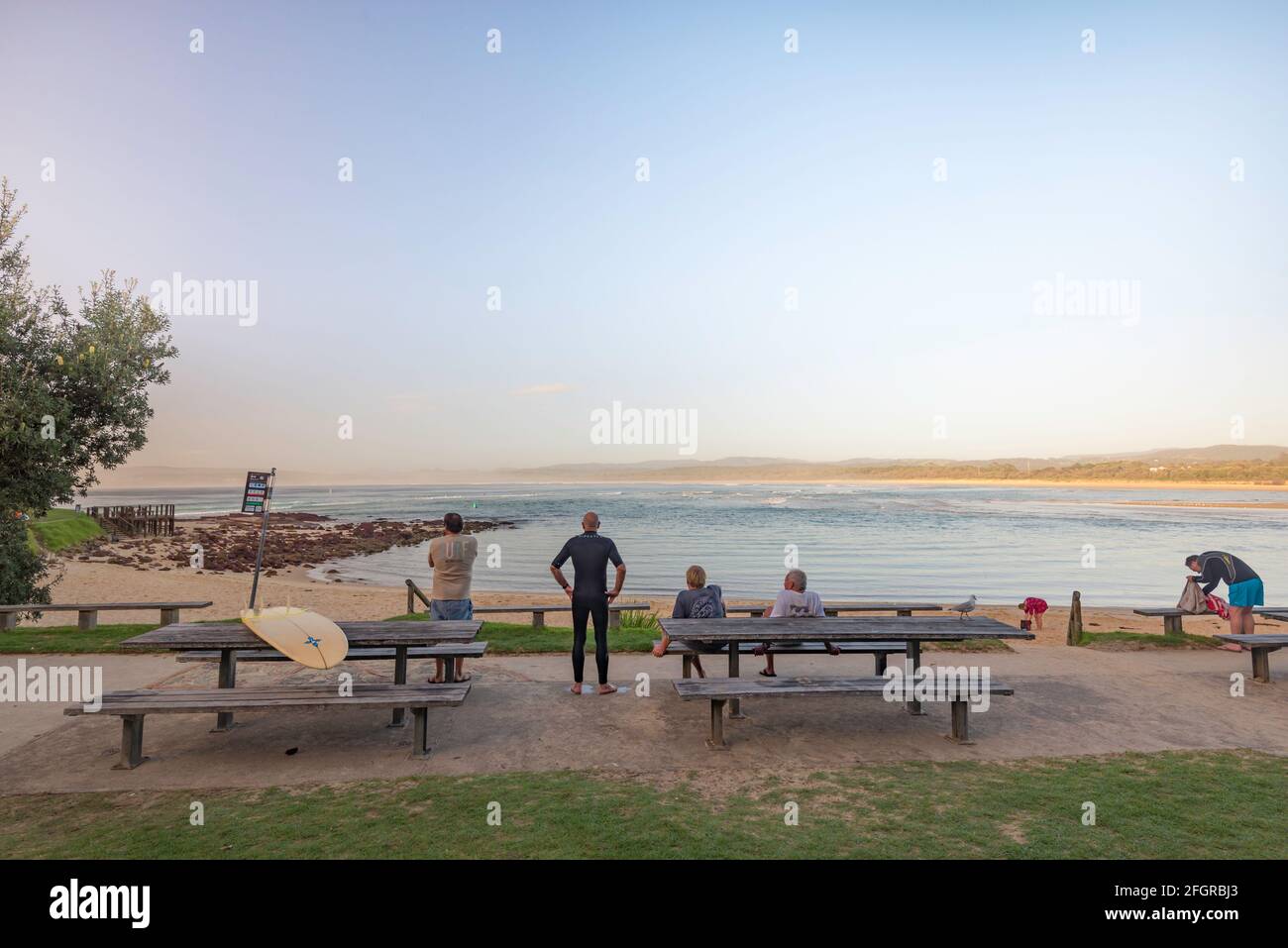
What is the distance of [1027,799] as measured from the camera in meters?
4.66

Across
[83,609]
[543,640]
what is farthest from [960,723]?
[83,609]

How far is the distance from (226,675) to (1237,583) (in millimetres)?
13652

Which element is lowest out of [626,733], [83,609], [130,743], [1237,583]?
[626,733]

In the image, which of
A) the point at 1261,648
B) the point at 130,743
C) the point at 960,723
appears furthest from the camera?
the point at 1261,648

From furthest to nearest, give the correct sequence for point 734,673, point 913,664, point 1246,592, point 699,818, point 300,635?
1. point 1246,592
2. point 913,664
3. point 734,673
4. point 300,635
5. point 699,818

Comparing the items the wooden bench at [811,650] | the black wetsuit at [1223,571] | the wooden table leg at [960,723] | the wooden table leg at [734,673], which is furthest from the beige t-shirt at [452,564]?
the black wetsuit at [1223,571]

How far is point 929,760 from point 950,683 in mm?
945

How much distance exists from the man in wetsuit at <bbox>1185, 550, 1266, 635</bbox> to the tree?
18087 millimetres

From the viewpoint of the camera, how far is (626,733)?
20.3ft

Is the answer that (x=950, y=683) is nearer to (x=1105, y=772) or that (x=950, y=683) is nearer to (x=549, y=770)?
(x=1105, y=772)

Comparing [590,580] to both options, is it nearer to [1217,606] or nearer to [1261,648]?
[1261,648]

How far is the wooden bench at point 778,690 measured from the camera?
229 inches

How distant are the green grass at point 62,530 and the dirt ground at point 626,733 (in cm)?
3215
